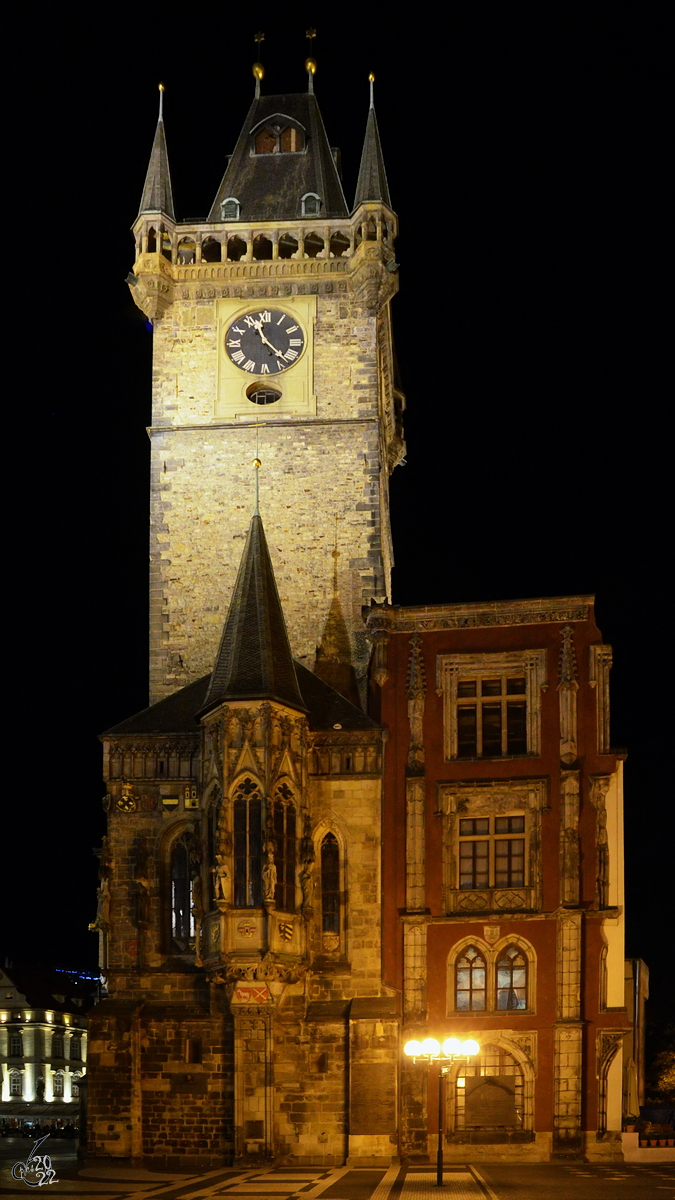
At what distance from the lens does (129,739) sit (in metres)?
42.2

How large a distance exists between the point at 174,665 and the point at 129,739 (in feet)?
14.8

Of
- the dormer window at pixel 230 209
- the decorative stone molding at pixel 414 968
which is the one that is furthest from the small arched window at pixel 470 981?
the dormer window at pixel 230 209

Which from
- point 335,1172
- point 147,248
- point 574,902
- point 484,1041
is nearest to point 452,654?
point 574,902

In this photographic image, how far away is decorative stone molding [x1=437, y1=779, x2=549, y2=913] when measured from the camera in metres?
40.7

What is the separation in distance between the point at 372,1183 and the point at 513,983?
8258 mm

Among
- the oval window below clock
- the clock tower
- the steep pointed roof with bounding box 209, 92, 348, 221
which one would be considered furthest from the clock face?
the steep pointed roof with bounding box 209, 92, 348, 221

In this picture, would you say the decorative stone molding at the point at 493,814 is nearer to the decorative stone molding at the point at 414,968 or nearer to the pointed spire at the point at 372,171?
the decorative stone molding at the point at 414,968

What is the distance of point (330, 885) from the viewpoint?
41344 mm

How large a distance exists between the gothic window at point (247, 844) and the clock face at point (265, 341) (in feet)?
45.5

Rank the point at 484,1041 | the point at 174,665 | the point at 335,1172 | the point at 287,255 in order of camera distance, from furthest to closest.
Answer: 1. the point at 287,255
2. the point at 174,665
3. the point at 484,1041
4. the point at 335,1172

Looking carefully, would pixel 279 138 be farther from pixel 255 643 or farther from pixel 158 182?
pixel 255 643

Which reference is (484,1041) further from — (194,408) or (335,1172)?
(194,408)

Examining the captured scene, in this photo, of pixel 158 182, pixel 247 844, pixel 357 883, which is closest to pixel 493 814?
pixel 357 883

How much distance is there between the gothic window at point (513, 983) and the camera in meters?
40.4
